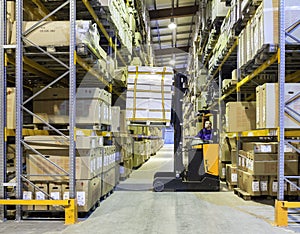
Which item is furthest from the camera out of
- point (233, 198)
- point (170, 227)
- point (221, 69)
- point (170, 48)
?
point (170, 48)

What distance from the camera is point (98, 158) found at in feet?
18.9

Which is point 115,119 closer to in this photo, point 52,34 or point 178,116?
point 178,116

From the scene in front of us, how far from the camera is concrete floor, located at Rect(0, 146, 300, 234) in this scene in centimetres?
446

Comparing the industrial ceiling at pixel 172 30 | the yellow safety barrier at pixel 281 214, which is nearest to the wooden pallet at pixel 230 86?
the yellow safety barrier at pixel 281 214

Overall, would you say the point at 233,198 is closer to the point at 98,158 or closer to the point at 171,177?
the point at 171,177

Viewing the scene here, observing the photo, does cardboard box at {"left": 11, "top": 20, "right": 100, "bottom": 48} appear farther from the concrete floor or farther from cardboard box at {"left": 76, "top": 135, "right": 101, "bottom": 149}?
the concrete floor

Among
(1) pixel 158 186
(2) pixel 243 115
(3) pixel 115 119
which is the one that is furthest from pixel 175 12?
(1) pixel 158 186

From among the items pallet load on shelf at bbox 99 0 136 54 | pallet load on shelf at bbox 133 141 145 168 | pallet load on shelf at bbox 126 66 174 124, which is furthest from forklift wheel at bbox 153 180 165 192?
pallet load on shelf at bbox 133 141 145 168

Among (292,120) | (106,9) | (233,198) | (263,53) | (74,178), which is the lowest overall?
(233,198)

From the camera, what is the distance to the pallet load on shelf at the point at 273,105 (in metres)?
4.86

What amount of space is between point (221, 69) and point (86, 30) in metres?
5.22

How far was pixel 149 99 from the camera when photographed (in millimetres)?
6695

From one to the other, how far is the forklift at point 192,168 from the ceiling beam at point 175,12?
30.7 ft

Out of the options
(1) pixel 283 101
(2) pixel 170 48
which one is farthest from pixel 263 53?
(2) pixel 170 48
